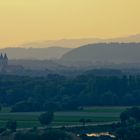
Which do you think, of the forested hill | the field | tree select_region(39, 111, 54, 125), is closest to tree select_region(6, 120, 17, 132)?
the field

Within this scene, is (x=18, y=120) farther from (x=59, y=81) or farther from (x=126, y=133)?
(x=59, y=81)

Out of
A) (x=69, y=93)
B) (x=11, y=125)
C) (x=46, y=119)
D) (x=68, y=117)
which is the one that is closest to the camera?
(x=11, y=125)

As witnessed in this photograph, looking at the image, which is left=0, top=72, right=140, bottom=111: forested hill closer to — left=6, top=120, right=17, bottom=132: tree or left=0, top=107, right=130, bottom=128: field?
left=0, top=107, right=130, bottom=128: field

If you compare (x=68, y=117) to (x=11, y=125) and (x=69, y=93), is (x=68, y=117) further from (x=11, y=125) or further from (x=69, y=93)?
(x=69, y=93)

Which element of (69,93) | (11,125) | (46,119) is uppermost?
(69,93)

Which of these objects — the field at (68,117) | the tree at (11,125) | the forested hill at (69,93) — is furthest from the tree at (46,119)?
the forested hill at (69,93)

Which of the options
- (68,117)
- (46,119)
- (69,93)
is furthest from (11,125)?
(69,93)

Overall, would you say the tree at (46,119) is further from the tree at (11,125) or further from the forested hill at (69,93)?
the forested hill at (69,93)
